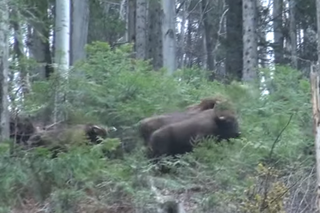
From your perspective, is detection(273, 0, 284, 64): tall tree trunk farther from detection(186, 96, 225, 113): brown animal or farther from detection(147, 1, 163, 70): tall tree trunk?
detection(186, 96, 225, 113): brown animal

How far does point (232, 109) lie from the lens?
10.9 metres

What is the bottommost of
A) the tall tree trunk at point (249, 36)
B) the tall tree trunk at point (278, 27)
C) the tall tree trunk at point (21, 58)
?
the tall tree trunk at point (21, 58)

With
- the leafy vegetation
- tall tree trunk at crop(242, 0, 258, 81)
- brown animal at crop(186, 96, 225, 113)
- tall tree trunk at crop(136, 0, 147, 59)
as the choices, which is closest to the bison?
the leafy vegetation

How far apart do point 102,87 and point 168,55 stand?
11.4m

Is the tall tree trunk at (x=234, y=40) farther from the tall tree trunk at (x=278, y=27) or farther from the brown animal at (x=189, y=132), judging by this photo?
the brown animal at (x=189, y=132)

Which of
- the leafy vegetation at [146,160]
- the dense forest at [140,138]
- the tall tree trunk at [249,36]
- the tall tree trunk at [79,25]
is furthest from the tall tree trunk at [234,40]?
the leafy vegetation at [146,160]

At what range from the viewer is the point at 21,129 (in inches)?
420

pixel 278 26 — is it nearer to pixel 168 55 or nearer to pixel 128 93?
pixel 168 55

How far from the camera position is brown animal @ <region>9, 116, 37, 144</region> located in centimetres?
1049

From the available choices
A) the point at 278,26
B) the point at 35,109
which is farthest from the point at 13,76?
the point at 278,26

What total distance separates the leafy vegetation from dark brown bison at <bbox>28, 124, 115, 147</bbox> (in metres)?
0.31

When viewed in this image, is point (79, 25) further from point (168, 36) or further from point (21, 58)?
point (21, 58)

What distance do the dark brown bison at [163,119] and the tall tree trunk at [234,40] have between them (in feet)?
41.4

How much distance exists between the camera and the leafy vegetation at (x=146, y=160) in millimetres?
8820
